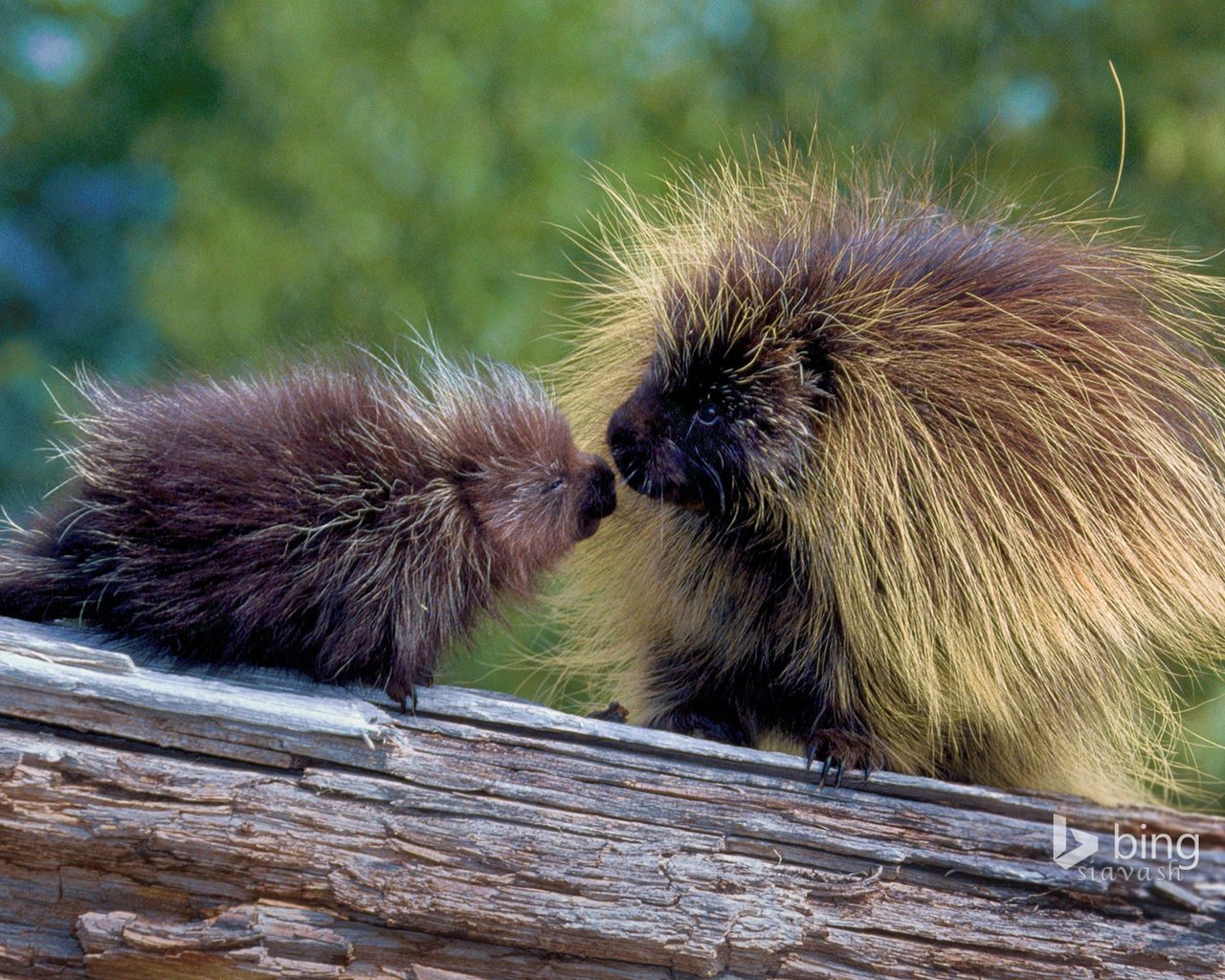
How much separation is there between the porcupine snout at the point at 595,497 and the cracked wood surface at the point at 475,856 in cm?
38

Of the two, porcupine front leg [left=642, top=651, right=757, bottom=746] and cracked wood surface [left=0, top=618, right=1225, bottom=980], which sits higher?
porcupine front leg [left=642, top=651, right=757, bottom=746]

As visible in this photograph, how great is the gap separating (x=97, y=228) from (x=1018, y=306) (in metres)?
6.52

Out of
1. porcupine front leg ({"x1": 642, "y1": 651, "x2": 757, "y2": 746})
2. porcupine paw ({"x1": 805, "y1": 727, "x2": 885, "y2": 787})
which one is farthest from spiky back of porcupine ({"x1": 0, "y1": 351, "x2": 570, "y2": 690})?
porcupine paw ({"x1": 805, "y1": 727, "x2": 885, "y2": 787})

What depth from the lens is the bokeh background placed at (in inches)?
186

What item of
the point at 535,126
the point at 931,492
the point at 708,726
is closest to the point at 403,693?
the point at 708,726

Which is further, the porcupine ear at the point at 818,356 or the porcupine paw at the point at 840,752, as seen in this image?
the porcupine ear at the point at 818,356

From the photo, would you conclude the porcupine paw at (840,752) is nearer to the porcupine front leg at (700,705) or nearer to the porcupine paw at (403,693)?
the porcupine front leg at (700,705)

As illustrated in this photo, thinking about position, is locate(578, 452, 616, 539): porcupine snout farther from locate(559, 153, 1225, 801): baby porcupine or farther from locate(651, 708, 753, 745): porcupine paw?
locate(651, 708, 753, 745): porcupine paw

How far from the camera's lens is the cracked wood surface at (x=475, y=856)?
175 centimetres

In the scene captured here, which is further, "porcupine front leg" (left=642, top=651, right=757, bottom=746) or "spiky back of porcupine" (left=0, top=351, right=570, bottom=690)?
"porcupine front leg" (left=642, top=651, right=757, bottom=746)

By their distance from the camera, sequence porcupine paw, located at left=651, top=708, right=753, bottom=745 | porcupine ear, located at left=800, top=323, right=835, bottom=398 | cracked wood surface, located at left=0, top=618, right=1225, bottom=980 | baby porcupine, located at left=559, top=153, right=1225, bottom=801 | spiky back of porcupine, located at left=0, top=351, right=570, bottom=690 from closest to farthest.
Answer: cracked wood surface, located at left=0, top=618, right=1225, bottom=980 → spiky back of porcupine, located at left=0, top=351, right=570, bottom=690 → baby porcupine, located at left=559, top=153, right=1225, bottom=801 → porcupine ear, located at left=800, top=323, right=835, bottom=398 → porcupine paw, located at left=651, top=708, right=753, bottom=745

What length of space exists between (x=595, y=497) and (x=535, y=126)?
9.77 ft

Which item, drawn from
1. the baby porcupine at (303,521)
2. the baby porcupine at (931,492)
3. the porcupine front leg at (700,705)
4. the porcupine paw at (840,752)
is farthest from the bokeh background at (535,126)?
the porcupine paw at (840,752)

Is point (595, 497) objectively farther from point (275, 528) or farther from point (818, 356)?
point (275, 528)
